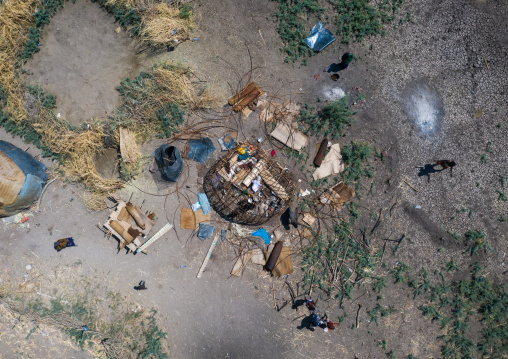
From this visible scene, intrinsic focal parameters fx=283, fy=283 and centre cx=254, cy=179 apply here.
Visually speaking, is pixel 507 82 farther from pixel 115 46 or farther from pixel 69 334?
pixel 69 334

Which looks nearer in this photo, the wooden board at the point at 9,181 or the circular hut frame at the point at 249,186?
the wooden board at the point at 9,181

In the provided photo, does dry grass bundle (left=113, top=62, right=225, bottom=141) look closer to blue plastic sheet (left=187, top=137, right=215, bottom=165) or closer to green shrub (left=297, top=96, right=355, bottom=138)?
blue plastic sheet (left=187, top=137, right=215, bottom=165)

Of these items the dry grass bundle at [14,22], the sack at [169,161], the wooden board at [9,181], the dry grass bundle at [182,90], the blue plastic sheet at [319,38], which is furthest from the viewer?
the blue plastic sheet at [319,38]

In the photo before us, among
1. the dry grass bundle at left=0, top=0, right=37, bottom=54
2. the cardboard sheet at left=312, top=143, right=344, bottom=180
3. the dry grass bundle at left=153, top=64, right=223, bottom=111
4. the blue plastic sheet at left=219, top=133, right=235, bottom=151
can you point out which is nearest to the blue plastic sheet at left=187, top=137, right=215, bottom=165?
the blue plastic sheet at left=219, top=133, right=235, bottom=151

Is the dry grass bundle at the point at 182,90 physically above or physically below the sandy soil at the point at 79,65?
below

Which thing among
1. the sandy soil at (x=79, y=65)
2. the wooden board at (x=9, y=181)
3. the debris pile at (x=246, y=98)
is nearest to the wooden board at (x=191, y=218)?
the debris pile at (x=246, y=98)

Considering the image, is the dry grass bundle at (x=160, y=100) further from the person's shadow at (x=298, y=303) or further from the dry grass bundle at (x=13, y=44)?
the person's shadow at (x=298, y=303)

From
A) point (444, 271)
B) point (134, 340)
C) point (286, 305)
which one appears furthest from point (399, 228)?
point (134, 340)
